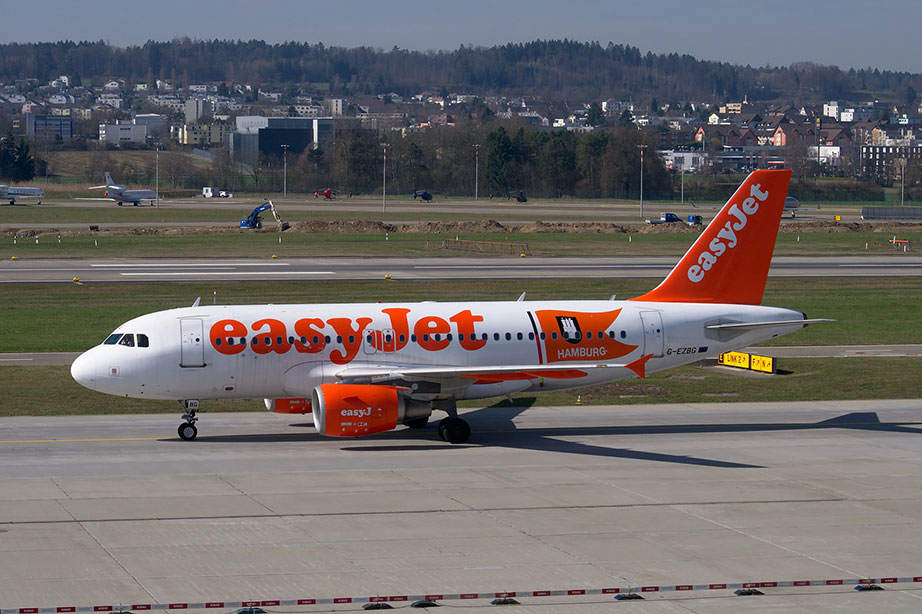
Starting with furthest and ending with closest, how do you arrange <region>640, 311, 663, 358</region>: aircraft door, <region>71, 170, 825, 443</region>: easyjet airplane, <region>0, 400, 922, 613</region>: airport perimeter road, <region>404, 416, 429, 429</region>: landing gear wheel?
<region>640, 311, 663, 358</region>: aircraft door, <region>404, 416, 429, 429</region>: landing gear wheel, <region>71, 170, 825, 443</region>: easyjet airplane, <region>0, 400, 922, 613</region>: airport perimeter road

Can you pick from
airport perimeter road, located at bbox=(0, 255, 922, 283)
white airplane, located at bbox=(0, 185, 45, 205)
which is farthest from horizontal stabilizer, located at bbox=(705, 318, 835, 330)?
white airplane, located at bbox=(0, 185, 45, 205)

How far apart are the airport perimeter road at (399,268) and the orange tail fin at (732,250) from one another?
4201 cm

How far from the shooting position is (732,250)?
39969 mm

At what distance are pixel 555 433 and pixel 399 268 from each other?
52.3 meters

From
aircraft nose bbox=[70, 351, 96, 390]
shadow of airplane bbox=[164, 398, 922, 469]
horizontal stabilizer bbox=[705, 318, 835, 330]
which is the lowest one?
shadow of airplane bbox=[164, 398, 922, 469]

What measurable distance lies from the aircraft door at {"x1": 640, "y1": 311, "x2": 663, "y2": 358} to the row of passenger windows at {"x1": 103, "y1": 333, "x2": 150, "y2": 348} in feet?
51.6

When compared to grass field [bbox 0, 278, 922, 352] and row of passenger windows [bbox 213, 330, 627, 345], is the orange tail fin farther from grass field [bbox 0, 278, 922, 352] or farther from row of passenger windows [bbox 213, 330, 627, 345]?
grass field [bbox 0, 278, 922, 352]

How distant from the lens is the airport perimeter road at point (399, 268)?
3250 inches

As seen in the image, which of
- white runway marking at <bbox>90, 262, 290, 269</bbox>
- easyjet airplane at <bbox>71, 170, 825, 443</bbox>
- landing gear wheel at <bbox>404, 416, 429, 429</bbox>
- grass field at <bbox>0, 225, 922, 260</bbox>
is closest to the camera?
easyjet airplane at <bbox>71, 170, 825, 443</bbox>

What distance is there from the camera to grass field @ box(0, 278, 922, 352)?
5784 centimetres

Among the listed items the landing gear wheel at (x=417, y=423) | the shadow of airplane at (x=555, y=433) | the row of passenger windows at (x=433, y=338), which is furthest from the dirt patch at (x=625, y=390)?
the landing gear wheel at (x=417, y=423)

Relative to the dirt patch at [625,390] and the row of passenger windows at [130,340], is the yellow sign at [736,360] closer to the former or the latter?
the dirt patch at [625,390]

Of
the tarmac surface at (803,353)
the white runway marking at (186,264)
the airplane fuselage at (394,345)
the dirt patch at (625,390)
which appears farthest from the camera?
the white runway marking at (186,264)

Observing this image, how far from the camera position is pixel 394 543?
2541 centimetres
